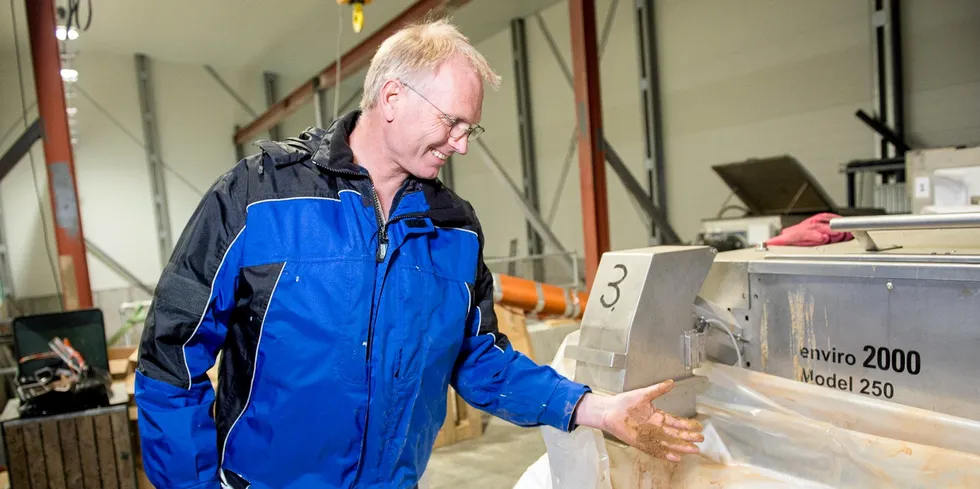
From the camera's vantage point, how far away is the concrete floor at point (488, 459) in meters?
2.86

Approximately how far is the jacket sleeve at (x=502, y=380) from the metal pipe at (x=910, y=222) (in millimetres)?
602

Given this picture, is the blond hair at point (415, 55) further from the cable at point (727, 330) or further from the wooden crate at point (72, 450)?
the wooden crate at point (72, 450)

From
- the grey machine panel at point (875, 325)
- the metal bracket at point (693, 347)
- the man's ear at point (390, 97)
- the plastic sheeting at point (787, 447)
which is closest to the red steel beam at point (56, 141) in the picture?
the man's ear at point (390, 97)

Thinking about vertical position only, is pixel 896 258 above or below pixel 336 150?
below

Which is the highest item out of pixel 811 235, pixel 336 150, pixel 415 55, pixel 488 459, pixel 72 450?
pixel 415 55

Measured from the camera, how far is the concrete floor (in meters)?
2.86

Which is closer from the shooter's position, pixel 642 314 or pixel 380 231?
pixel 380 231

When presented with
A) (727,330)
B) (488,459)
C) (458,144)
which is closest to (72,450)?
(488,459)

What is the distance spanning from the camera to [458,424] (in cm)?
344

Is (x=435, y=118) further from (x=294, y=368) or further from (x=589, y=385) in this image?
(x=589, y=385)

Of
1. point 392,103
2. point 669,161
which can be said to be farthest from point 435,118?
point 669,161

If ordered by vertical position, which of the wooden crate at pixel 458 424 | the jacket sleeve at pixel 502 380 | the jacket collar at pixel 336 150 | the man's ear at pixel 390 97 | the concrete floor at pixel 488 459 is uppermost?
the man's ear at pixel 390 97

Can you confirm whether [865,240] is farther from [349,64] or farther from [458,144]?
[349,64]

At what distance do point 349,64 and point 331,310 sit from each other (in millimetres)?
4718
